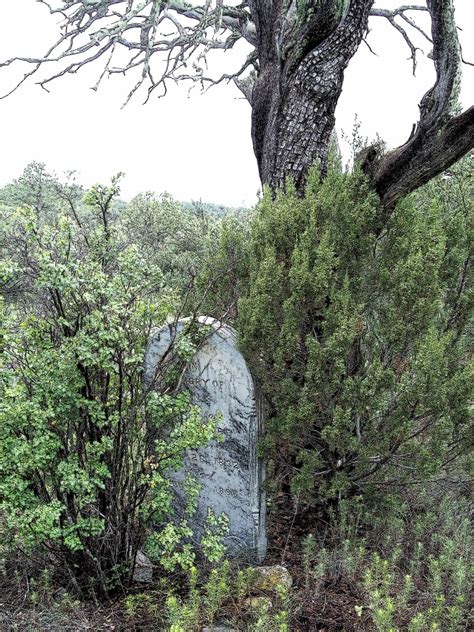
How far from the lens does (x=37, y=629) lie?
126 inches

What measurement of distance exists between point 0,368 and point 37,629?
1469 millimetres

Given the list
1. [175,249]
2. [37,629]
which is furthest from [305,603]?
[175,249]

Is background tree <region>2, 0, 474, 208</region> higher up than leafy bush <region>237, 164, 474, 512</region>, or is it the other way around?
background tree <region>2, 0, 474, 208</region>

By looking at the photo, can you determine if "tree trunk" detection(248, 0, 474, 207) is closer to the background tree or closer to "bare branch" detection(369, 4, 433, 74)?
the background tree

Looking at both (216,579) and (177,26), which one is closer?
(216,579)

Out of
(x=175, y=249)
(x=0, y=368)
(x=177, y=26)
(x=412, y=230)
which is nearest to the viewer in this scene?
(x=0, y=368)

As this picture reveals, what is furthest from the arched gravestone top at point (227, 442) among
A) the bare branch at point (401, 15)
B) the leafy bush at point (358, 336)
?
the bare branch at point (401, 15)

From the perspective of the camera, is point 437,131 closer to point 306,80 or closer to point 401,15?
point 306,80

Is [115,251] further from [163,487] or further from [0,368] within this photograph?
[163,487]

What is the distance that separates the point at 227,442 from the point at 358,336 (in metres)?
1.15

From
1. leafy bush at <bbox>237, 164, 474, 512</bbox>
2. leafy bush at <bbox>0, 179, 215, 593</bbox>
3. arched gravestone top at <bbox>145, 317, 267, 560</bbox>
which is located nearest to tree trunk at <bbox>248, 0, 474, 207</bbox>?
leafy bush at <bbox>237, 164, 474, 512</bbox>

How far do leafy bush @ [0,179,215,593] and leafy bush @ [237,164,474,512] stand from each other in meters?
0.70

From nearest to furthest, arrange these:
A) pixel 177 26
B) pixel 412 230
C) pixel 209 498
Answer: pixel 412 230 → pixel 209 498 → pixel 177 26

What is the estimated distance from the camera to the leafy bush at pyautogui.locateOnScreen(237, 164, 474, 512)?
12.0 feet
